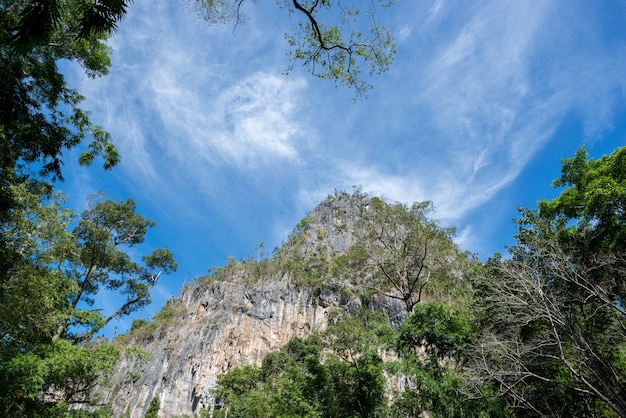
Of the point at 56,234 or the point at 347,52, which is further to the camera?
the point at 56,234

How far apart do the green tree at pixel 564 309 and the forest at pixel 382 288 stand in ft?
0.19

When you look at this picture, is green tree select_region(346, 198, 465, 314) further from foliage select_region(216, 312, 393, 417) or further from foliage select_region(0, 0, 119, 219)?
foliage select_region(0, 0, 119, 219)

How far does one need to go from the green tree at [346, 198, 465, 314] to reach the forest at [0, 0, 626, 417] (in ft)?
0.22

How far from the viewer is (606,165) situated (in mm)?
11078

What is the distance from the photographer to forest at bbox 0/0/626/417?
7566 mm

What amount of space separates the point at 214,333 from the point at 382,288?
38.7m

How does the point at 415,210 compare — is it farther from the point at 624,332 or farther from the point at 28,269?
the point at 28,269

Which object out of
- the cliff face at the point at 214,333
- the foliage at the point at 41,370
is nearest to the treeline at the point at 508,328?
the foliage at the point at 41,370

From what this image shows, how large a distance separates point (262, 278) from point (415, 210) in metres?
46.8

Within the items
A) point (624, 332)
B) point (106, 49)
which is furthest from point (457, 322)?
point (106, 49)

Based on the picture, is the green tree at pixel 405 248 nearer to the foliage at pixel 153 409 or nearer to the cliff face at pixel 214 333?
the cliff face at pixel 214 333

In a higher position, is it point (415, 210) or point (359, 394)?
point (415, 210)

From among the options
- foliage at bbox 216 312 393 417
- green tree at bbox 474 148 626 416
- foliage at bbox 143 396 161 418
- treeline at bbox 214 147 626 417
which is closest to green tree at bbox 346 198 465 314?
treeline at bbox 214 147 626 417

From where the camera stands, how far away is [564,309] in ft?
32.5
